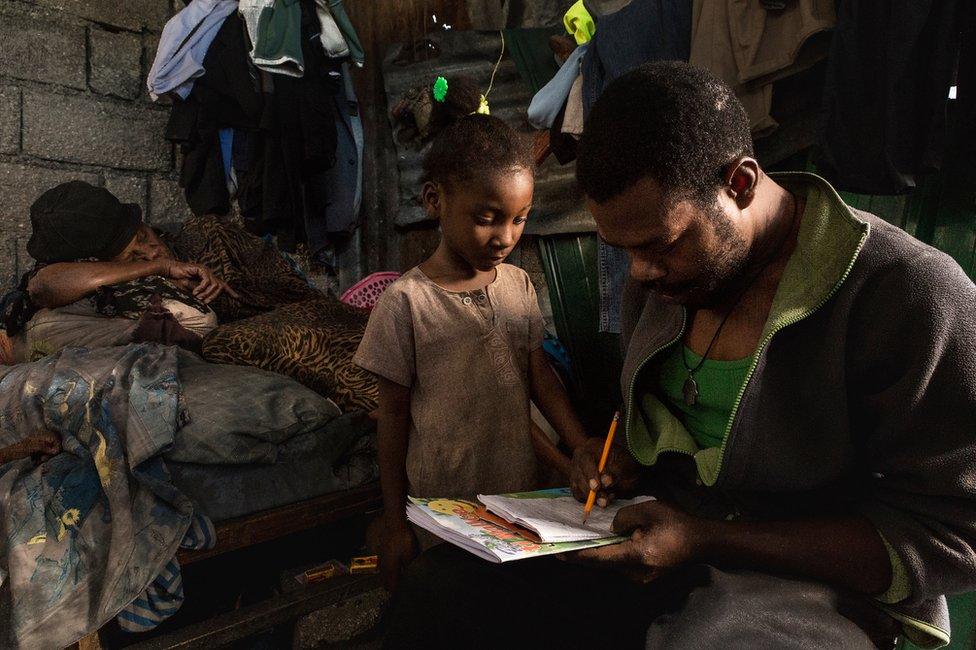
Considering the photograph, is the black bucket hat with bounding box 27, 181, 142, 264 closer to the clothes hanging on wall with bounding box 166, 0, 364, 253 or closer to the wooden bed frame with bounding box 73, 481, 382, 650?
the clothes hanging on wall with bounding box 166, 0, 364, 253

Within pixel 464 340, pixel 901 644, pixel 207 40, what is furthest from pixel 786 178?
pixel 207 40

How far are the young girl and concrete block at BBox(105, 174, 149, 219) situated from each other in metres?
2.76

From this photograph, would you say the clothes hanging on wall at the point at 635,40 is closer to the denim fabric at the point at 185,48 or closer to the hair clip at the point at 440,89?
the hair clip at the point at 440,89

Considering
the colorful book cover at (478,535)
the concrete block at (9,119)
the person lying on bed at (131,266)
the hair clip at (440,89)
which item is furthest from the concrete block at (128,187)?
the colorful book cover at (478,535)

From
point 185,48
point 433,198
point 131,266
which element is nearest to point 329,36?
point 185,48

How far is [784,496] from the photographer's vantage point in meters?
1.07

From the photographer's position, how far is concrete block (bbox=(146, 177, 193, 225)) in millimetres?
3898

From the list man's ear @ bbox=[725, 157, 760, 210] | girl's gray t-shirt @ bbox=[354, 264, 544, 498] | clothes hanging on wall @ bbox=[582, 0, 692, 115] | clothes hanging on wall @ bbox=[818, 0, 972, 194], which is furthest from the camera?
clothes hanging on wall @ bbox=[582, 0, 692, 115]

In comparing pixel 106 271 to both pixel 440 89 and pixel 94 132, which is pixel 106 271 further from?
pixel 440 89

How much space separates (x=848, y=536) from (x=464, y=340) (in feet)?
3.20

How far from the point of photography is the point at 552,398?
1835 millimetres

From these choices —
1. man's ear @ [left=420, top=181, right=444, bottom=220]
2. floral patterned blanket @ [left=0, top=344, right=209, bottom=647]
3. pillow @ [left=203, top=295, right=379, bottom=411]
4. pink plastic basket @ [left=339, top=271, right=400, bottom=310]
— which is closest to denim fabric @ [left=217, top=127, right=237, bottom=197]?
pink plastic basket @ [left=339, top=271, right=400, bottom=310]

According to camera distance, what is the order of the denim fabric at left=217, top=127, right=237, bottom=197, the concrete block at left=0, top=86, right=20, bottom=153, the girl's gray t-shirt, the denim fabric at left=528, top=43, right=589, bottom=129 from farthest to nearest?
the denim fabric at left=217, top=127, right=237, bottom=197, the concrete block at left=0, top=86, right=20, bottom=153, the denim fabric at left=528, top=43, right=589, bottom=129, the girl's gray t-shirt

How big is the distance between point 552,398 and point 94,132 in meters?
3.23
